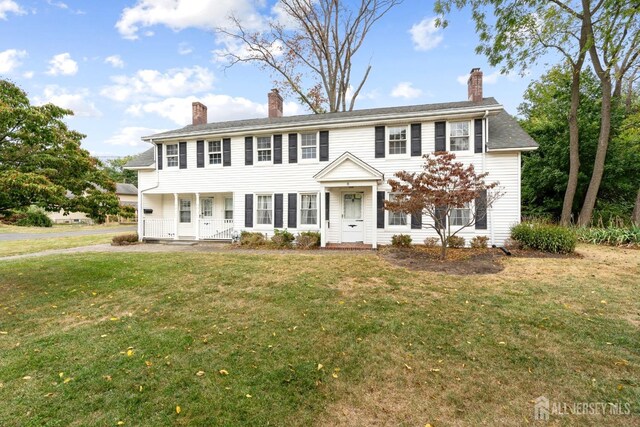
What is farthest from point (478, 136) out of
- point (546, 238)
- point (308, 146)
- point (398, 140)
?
point (308, 146)

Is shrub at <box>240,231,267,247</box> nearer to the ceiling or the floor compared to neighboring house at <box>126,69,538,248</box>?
nearer to the floor

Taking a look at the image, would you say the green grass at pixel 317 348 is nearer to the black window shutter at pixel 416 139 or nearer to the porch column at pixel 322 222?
the porch column at pixel 322 222

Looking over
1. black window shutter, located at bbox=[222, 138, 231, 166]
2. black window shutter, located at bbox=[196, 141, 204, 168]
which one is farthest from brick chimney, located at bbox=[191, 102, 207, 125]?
black window shutter, located at bbox=[222, 138, 231, 166]

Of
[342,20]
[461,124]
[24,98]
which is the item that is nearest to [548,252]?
[461,124]

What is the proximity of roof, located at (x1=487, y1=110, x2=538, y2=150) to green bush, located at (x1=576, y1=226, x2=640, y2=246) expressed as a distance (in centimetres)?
479

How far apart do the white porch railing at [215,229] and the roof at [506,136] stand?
1210 cm

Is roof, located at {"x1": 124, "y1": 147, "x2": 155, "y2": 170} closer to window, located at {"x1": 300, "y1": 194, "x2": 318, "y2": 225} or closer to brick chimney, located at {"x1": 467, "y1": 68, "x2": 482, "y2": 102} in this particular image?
window, located at {"x1": 300, "y1": 194, "x2": 318, "y2": 225}

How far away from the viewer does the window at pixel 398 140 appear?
39.9 ft

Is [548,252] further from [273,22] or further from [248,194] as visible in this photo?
[273,22]

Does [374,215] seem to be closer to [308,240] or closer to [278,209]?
[308,240]

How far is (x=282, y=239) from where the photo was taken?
12195 mm

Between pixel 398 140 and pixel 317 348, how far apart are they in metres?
10.4

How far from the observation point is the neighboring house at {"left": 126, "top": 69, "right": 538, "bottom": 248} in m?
11.4

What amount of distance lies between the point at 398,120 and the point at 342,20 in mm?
15091
